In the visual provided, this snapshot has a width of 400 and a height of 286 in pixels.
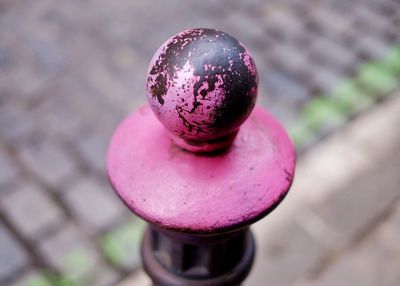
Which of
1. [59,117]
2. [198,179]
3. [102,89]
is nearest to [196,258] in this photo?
[198,179]

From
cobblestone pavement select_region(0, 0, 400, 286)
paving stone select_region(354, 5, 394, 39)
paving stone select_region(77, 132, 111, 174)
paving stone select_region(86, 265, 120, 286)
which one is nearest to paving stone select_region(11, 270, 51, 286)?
cobblestone pavement select_region(0, 0, 400, 286)

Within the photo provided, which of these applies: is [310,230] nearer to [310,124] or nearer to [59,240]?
[310,124]

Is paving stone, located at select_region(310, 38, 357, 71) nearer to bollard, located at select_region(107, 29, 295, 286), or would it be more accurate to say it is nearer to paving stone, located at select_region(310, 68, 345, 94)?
paving stone, located at select_region(310, 68, 345, 94)

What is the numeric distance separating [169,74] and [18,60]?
2666 millimetres

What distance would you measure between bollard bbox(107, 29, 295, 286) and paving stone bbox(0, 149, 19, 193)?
1.60 metres

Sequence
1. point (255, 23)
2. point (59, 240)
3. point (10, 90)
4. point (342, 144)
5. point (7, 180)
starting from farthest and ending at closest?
point (255, 23) < point (10, 90) < point (342, 144) < point (7, 180) < point (59, 240)

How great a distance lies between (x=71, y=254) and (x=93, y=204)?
297 mm

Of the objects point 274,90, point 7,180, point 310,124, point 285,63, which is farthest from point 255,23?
point 7,180

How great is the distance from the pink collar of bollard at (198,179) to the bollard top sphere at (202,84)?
91 millimetres

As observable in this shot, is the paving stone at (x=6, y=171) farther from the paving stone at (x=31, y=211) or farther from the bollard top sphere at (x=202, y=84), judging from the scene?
the bollard top sphere at (x=202, y=84)

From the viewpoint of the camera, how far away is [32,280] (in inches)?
88.1

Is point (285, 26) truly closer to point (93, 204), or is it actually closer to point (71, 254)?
point (93, 204)

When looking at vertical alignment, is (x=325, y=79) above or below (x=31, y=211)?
below

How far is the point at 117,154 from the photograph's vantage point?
1.10 metres
